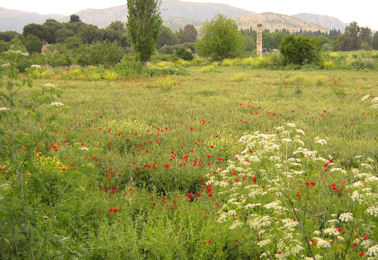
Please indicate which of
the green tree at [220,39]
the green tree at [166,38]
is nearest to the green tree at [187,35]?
the green tree at [166,38]

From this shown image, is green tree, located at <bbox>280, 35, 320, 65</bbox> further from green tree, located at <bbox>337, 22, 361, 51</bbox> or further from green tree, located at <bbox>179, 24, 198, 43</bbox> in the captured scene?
green tree, located at <bbox>179, 24, 198, 43</bbox>

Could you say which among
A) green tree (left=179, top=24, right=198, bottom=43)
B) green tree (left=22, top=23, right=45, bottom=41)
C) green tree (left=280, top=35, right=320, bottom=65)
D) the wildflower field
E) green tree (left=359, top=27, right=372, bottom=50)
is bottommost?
the wildflower field

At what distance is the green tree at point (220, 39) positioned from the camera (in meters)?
39.2

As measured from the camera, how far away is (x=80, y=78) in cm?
1909

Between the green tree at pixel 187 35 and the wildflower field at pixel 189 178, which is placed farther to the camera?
the green tree at pixel 187 35

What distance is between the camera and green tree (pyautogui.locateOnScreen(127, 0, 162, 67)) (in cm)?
2309

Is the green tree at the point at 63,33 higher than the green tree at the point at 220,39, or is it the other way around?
the green tree at the point at 63,33

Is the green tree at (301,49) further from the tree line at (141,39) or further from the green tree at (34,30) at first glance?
the green tree at (34,30)

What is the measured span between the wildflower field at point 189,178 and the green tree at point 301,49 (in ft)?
51.1

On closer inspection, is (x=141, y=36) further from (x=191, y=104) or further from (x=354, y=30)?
(x=354, y=30)

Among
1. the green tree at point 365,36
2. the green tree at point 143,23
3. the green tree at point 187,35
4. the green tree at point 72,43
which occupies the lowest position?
the green tree at point 143,23

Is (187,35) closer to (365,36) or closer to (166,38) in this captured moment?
(166,38)

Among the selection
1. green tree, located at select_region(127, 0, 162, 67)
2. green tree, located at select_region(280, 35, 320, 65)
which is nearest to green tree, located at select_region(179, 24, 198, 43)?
green tree, located at select_region(280, 35, 320, 65)

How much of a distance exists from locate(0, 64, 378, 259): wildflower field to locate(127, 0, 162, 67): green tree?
1310cm
